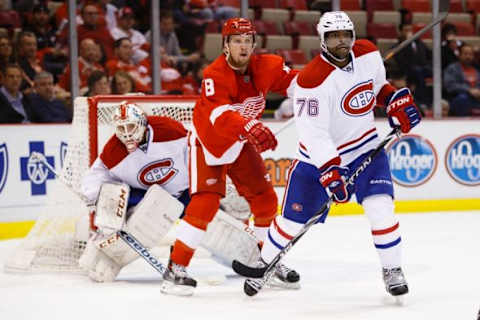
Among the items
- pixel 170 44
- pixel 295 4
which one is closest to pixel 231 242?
pixel 170 44

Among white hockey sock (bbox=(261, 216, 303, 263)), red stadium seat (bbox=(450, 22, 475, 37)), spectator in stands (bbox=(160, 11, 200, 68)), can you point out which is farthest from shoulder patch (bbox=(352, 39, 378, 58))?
red stadium seat (bbox=(450, 22, 475, 37))

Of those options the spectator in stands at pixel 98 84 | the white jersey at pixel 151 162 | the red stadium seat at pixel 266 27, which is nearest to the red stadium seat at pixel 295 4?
the red stadium seat at pixel 266 27

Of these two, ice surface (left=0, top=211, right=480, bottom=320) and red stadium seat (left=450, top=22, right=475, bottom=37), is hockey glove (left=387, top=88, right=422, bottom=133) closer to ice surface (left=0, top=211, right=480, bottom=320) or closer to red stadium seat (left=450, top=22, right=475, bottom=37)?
ice surface (left=0, top=211, right=480, bottom=320)

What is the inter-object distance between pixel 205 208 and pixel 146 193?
0.44 m

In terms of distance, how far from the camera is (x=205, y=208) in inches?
137

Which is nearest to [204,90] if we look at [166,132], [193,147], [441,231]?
[193,147]

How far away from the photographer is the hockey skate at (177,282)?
11.3 feet

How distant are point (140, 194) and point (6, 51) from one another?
6.87 feet

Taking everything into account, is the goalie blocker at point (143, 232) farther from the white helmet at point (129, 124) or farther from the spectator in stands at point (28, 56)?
the spectator in stands at point (28, 56)

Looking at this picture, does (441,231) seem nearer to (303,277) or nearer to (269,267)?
(303,277)

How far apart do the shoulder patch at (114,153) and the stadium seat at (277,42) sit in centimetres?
335

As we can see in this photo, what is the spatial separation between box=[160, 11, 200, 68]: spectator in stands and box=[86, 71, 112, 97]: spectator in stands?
0.66 meters

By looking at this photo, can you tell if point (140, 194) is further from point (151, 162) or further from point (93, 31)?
point (93, 31)

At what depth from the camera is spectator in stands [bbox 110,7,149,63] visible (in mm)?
6234
